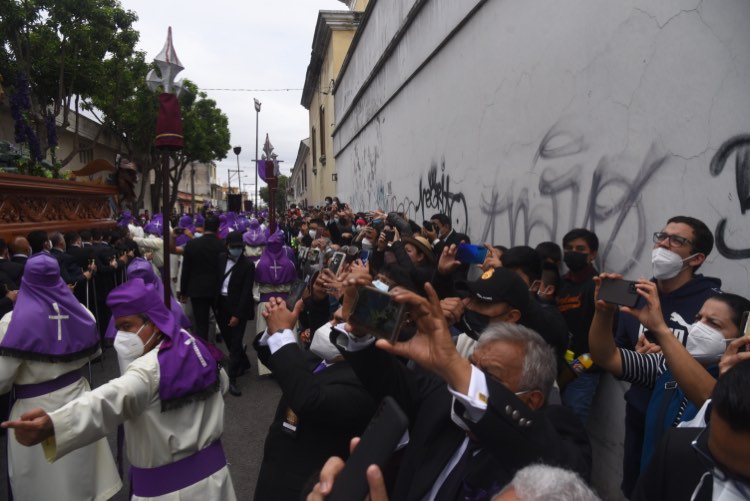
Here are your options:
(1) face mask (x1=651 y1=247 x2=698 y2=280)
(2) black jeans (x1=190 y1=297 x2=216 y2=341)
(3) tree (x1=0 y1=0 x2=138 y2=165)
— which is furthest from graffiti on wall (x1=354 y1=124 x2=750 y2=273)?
(3) tree (x1=0 y1=0 x2=138 y2=165)

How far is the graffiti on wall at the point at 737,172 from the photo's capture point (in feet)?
9.11

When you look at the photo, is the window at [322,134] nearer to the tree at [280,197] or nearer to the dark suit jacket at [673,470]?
the tree at [280,197]

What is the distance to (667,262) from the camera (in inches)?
109

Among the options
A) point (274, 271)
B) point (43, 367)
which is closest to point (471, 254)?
point (274, 271)

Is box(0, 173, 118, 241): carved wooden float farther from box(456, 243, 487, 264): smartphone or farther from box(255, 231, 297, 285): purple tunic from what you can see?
box(456, 243, 487, 264): smartphone

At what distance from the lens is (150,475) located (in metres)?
2.71

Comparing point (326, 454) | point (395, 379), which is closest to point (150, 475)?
point (326, 454)

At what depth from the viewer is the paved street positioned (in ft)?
Answer: 14.1

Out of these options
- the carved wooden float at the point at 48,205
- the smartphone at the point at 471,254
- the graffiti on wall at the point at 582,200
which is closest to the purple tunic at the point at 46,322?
the smartphone at the point at 471,254

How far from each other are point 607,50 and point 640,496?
11.1 ft

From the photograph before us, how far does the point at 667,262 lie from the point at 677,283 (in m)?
0.15

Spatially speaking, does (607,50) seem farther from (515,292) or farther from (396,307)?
(396,307)

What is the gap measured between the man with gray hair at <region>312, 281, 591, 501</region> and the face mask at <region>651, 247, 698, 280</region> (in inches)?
47.0

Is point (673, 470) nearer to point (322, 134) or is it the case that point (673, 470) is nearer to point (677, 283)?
point (677, 283)
